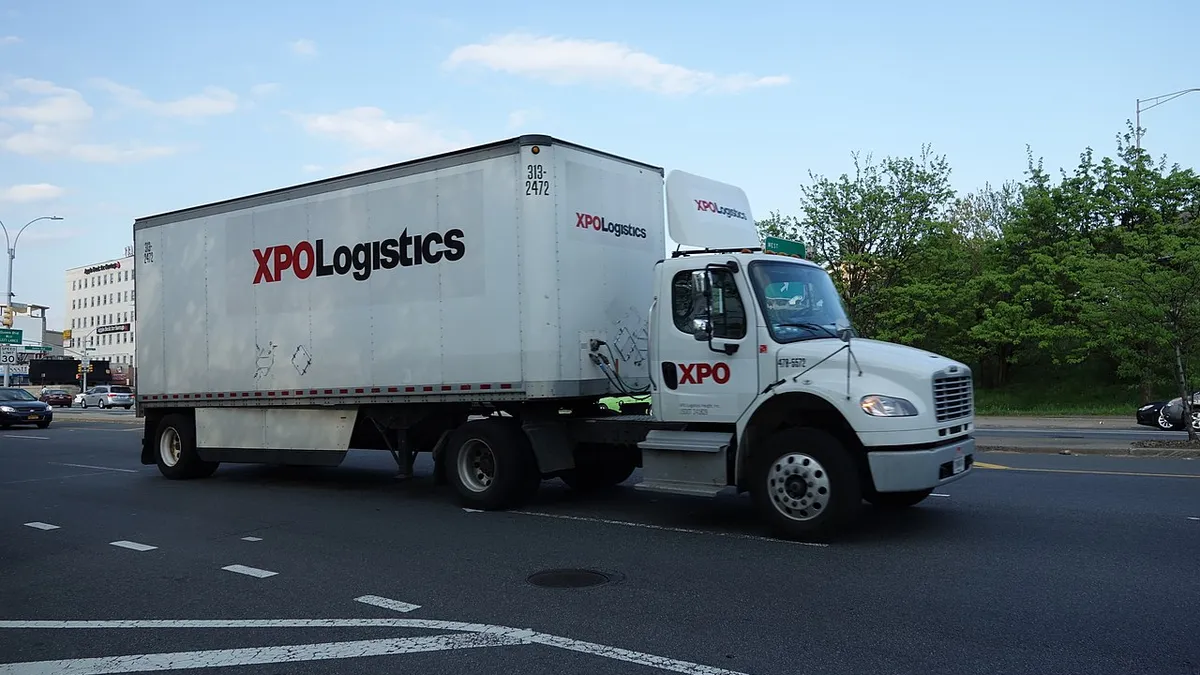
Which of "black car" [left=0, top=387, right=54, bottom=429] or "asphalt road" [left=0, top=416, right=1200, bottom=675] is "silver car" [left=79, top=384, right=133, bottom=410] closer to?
"black car" [left=0, top=387, right=54, bottom=429]

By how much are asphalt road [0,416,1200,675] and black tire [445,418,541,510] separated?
39 cm

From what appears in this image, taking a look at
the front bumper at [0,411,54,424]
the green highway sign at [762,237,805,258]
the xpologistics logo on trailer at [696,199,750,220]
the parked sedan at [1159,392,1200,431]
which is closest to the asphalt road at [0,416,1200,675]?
the green highway sign at [762,237,805,258]

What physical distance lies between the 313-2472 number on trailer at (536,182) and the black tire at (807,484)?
140 inches

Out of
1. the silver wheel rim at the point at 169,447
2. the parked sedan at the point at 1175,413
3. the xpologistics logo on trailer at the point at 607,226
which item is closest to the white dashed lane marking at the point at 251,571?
the xpologistics logo on trailer at the point at 607,226

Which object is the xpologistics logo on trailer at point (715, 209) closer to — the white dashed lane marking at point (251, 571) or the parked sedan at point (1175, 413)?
the white dashed lane marking at point (251, 571)

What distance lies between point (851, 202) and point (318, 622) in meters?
39.5

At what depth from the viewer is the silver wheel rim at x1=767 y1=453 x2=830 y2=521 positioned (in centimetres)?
805

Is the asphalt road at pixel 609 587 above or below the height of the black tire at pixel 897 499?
below

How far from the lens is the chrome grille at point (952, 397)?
810 centimetres

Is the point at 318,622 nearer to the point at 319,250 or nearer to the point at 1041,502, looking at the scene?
the point at 319,250

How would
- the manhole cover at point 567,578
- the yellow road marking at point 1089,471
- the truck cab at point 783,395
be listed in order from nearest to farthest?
the manhole cover at point 567,578
the truck cab at point 783,395
the yellow road marking at point 1089,471

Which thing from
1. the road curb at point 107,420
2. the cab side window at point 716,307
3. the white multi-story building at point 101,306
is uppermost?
the white multi-story building at point 101,306

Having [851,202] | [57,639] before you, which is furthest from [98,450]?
[851,202]

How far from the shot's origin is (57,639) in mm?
5773
